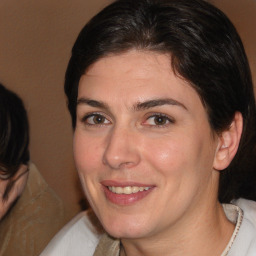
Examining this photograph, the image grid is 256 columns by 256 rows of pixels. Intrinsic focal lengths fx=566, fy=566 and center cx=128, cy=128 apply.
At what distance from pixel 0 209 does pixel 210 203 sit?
60 cm

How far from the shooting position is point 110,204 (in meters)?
1.01

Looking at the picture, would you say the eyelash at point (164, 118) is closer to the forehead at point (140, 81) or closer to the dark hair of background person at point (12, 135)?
the forehead at point (140, 81)

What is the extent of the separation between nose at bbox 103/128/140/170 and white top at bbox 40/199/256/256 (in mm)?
262

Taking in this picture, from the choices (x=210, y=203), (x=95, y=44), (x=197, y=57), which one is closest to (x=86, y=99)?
(x=95, y=44)

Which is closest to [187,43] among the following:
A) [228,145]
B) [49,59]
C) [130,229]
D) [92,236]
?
[228,145]

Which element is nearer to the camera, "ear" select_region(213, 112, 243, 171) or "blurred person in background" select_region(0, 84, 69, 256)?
"ear" select_region(213, 112, 243, 171)

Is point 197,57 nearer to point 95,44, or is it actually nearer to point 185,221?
point 95,44

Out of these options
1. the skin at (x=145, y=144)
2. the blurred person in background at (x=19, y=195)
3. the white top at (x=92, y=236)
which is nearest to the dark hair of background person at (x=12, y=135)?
the blurred person in background at (x=19, y=195)

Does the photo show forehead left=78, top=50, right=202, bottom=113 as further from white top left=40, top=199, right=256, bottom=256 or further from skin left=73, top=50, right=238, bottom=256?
white top left=40, top=199, right=256, bottom=256

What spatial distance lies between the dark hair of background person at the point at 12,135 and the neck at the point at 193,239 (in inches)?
18.3

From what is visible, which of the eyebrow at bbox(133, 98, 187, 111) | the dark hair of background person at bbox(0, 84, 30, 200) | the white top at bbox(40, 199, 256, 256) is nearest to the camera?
the eyebrow at bbox(133, 98, 187, 111)

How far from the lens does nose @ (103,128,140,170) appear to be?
3.05 feet

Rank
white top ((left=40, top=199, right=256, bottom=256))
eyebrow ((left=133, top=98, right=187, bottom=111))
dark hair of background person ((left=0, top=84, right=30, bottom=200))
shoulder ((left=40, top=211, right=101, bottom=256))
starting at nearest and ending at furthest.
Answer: eyebrow ((left=133, top=98, right=187, bottom=111)) → white top ((left=40, top=199, right=256, bottom=256)) → shoulder ((left=40, top=211, right=101, bottom=256)) → dark hair of background person ((left=0, top=84, right=30, bottom=200))

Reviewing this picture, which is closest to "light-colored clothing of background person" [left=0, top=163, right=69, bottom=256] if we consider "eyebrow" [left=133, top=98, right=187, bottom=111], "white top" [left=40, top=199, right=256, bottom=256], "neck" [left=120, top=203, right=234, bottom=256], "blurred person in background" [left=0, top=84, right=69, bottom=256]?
"blurred person in background" [left=0, top=84, right=69, bottom=256]
